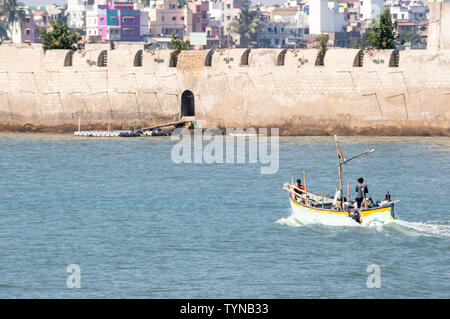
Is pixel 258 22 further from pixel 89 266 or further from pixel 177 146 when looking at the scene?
pixel 89 266

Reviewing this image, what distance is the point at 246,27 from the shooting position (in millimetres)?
178000

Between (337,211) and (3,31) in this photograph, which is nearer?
(337,211)

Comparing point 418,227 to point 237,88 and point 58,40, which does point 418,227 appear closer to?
point 237,88

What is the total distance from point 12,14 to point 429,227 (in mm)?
135012

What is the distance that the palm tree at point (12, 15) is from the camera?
162 meters

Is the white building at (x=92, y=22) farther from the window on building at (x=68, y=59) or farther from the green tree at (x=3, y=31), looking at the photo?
the window on building at (x=68, y=59)

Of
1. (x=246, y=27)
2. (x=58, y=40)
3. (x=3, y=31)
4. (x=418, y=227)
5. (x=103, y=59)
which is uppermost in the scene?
(x=58, y=40)

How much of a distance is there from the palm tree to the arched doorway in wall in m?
105

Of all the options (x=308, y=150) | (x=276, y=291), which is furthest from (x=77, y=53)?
(x=276, y=291)

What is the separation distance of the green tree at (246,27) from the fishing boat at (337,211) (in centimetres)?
14106

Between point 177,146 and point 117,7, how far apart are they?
4888 inches

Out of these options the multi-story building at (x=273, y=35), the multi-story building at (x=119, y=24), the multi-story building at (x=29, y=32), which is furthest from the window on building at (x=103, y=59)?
the multi-story building at (x=273, y=35)

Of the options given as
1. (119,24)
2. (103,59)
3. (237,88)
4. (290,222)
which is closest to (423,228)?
(290,222)

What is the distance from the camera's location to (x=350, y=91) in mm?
56594
